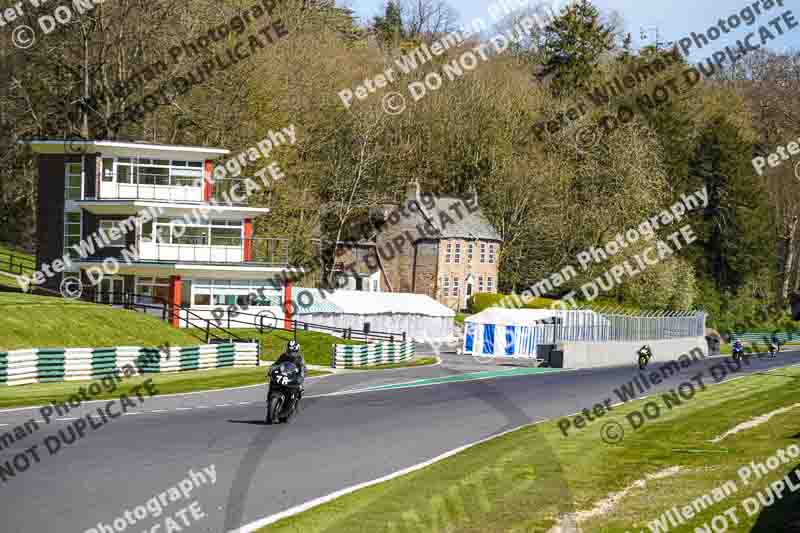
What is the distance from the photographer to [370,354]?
51.6 meters

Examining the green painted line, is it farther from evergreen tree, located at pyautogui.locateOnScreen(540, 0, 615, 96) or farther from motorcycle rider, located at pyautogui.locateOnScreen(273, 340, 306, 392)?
evergreen tree, located at pyautogui.locateOnScreen(540, 0, 615, 96)

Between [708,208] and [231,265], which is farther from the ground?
[708,208]

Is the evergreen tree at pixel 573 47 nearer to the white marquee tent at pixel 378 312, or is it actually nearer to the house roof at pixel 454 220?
the house roof at pixel 454 220

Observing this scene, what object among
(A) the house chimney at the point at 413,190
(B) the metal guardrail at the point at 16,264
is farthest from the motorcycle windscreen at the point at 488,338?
(B) the metal guardrail at the point at 16,264

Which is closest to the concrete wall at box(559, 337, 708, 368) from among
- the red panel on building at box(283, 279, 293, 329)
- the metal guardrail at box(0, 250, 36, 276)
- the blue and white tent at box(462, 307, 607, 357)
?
the blue and white tent at box(462, 307, 607, 357)

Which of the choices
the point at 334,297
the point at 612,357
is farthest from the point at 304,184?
the point at 612,357

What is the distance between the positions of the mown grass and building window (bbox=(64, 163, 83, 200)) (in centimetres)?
3932

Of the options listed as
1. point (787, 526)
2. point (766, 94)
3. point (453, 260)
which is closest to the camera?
point (787, 526)

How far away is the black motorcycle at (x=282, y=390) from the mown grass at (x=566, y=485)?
178 inches

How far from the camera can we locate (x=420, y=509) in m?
13.9

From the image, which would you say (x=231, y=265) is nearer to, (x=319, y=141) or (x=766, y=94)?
(x=319, y=141)

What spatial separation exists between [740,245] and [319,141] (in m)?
42.3

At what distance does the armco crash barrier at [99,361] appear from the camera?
1330 inches

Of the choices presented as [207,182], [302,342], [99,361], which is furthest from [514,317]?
[99,361]
